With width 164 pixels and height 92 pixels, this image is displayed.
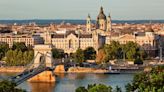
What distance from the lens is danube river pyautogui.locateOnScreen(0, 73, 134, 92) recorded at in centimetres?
2492

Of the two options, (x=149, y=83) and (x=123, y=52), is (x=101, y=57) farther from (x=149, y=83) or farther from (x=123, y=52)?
(x=149, y=83)

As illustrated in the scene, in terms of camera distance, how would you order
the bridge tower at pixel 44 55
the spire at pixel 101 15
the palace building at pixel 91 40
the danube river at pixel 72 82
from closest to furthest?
the danube river at pixel 72 82 → the bridge tower at pixel 44 55 → the palace building at pixel 91 40 → the spire at pixel 101 15

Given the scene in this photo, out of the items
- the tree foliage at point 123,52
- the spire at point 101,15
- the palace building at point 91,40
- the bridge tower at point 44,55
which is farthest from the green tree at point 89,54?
the bridge tower at point 44,55

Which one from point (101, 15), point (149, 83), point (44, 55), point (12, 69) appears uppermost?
point (149, 83)

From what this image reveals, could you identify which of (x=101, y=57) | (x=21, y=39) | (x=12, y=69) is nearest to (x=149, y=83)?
(x=12, y=69)

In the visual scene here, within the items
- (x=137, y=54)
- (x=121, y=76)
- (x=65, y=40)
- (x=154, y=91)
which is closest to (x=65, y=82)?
(x=121, y=76)

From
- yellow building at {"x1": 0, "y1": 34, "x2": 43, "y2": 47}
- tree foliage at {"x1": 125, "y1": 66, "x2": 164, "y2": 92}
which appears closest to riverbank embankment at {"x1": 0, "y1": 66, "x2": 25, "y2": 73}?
yellow building at {"x1": 0, "y1": 34, "x2": 43, "y2": 47}

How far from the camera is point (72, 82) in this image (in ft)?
90.2

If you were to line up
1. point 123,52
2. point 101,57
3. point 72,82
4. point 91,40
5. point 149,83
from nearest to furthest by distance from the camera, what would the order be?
point 149,83 → point 72,82 → point 101,57 → point 123,52 → point 91,40

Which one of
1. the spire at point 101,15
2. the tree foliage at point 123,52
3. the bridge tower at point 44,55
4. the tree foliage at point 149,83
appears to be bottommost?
the tree foliage at point 123,52

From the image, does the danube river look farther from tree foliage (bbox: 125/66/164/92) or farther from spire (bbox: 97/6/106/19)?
spire (bbox: 97/6/106/19)

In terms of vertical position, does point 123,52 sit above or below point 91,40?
below

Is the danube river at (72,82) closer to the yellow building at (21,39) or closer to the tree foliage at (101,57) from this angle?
the tree foliage at (101,57)

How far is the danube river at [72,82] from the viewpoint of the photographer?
81.8ft
